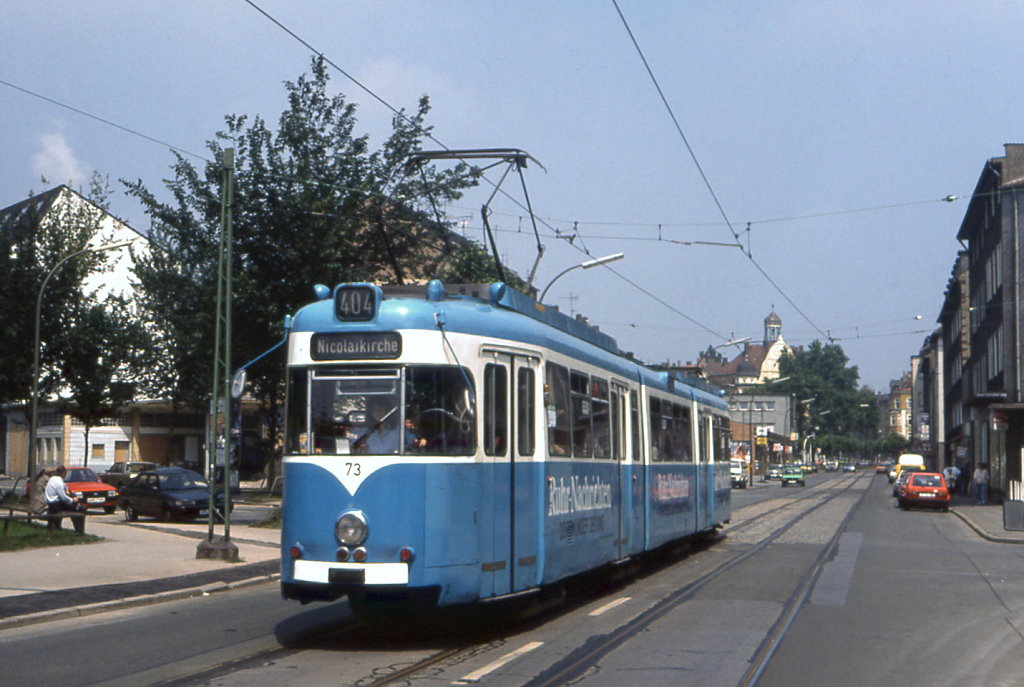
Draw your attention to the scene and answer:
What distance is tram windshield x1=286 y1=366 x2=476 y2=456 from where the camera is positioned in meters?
10.7

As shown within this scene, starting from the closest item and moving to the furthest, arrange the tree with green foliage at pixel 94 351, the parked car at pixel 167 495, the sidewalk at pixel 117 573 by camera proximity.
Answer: the sidewalk at pixel 117 573, the parked car at pixel 167 495, the tree with green foliage at pixel 94 351

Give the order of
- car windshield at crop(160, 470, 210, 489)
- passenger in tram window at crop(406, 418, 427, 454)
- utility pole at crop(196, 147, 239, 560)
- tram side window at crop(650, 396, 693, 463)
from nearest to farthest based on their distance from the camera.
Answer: passenger in tram window at crop(406, 418, 427, 454), tram side window at crop(650, 396, 693, 463), utility pole at crop(196, 147, 239, 560), car windshield at crop(160, 470, 210, 489)

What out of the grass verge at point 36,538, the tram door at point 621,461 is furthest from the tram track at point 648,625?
the grass verge at point 36,538

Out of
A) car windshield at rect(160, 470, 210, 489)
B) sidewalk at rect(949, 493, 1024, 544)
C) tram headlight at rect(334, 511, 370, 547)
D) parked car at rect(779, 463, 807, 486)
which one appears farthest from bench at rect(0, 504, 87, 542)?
parked car at rect(779, 463, 807, 486)

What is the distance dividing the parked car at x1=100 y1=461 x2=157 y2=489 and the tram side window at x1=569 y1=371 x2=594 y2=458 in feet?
108

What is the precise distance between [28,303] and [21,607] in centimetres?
2240

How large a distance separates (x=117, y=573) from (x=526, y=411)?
344 inches

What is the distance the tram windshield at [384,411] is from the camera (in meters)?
10.7

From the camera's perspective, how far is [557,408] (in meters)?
12.8

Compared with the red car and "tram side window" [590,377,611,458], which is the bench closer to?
the red car

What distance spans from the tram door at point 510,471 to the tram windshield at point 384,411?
14.1 inches

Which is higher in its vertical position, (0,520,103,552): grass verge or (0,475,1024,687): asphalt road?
(0,520,103,552): grass verge

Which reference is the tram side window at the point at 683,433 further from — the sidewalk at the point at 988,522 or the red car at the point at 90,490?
the red car at the point at 90,490

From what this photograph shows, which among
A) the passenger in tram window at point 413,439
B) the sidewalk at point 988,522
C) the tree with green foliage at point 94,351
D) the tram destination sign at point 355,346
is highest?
the tree with green foliage at point 94,351
